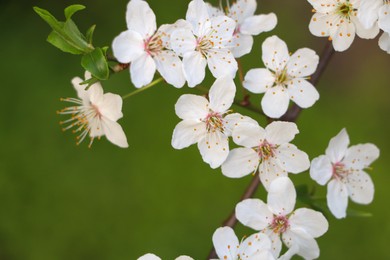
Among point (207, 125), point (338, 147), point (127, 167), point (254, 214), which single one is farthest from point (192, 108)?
point (127, 167)

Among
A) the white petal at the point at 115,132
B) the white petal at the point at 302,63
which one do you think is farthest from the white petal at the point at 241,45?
the white petal at the point at 115,132

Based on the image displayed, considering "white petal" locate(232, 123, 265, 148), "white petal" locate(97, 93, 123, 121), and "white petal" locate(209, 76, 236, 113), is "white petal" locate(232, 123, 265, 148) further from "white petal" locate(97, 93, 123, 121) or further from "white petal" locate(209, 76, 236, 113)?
"white petal" locate(97, 93, 123, 121)

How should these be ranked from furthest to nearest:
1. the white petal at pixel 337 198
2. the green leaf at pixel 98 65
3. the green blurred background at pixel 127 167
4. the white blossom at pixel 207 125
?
the green blurred background at pixel 127 167, the white petal at pixel 337 198, the white blossom at pixel 207 125, the green leaf at pixel 98 65

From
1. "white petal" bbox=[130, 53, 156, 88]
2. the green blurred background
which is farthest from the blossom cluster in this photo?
the green blurred background

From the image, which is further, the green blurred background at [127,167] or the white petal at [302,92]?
the green blurred background at [127,167]

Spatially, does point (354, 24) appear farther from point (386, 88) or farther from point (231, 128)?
point (386, 88)

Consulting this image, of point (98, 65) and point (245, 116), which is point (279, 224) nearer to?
point (245, 116)

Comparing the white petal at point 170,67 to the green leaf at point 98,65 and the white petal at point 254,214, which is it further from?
the white petal at point 254,214
